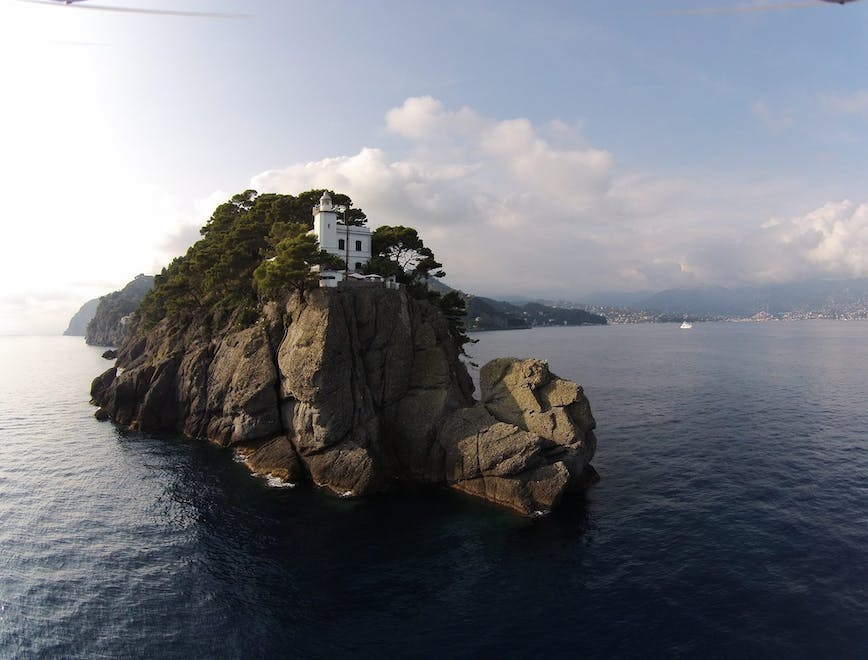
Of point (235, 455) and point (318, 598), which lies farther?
point (235, 455)

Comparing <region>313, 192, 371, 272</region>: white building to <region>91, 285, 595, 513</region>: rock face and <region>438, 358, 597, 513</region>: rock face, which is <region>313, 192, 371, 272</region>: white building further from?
<region>438, 358, 597, 513</region>: rock face

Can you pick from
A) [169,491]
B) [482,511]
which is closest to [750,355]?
[482,511]

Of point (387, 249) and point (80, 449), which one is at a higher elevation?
point (387, 249)

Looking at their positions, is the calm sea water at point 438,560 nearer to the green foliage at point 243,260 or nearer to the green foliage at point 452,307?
the green foliage at point 243,260

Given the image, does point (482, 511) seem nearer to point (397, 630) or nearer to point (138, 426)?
point (397, 630)

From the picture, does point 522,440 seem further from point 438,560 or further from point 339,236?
point 339,236

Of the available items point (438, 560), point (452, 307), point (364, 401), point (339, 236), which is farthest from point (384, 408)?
point (339, 236)

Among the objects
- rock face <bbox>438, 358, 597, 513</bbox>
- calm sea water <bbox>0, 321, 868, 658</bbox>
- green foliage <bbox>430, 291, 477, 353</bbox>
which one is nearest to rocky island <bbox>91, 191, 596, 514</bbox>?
rock face <bbox>438, 358, 597, 513</bbox>

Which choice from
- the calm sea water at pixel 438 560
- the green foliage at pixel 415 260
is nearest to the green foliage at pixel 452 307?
the green foliage at pixel 415 260
